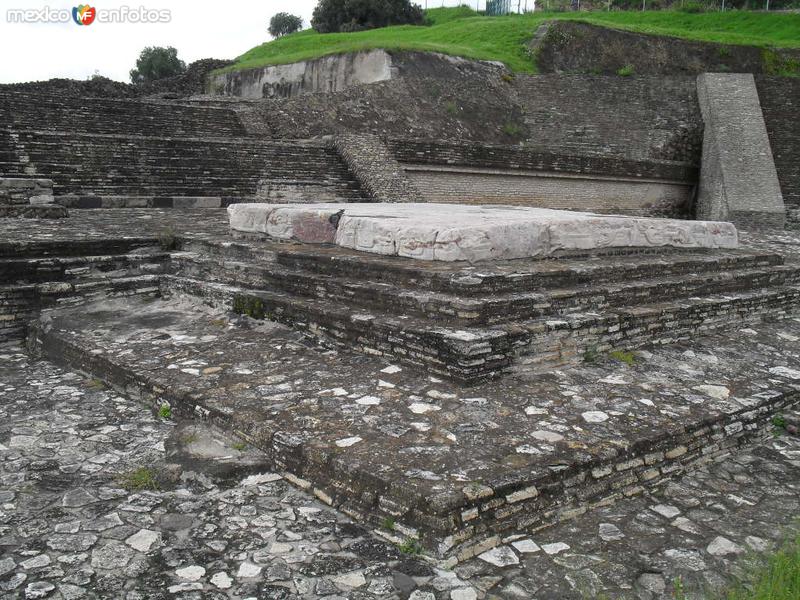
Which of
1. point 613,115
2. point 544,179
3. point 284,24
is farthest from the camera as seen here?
point 284,24

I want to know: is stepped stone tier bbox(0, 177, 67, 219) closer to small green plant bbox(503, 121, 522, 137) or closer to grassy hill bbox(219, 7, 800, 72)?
small green plant bbox(503, 121, 522, 137)

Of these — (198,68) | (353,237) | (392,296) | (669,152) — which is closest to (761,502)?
(392,296)

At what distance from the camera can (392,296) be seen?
3852 mm

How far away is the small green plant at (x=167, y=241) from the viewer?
577cm

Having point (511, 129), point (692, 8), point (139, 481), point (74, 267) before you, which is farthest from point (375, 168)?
point (692, 8)

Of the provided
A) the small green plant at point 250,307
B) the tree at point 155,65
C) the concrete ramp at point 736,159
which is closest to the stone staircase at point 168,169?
the small green plant at point 250,307

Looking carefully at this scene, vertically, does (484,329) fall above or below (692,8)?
below

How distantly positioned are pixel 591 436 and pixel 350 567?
1.18 m

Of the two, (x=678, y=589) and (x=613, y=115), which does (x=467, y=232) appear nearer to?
(x=678, y=589)

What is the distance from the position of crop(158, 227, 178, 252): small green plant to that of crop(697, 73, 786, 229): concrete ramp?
10.5m

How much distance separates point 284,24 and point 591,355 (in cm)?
3606

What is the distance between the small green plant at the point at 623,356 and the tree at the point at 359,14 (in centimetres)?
2427

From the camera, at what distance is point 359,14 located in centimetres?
2602

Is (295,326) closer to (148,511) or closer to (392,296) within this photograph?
(392,296)
